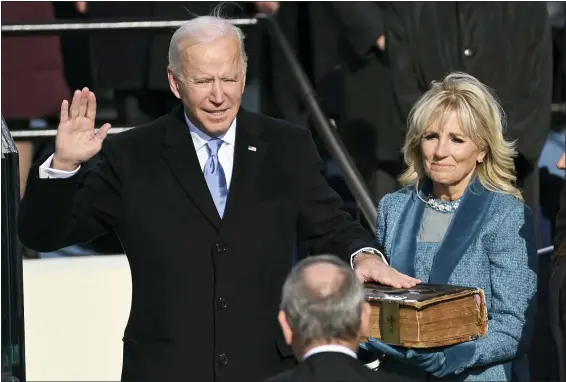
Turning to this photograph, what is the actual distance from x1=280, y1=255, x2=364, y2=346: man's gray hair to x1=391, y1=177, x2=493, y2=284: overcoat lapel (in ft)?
4.62

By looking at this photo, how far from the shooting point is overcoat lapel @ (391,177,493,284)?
4.74 metres

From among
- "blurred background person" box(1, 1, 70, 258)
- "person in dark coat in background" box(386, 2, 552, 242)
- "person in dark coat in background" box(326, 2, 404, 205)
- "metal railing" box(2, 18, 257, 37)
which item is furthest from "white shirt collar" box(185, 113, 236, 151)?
"blurred background person" box(1, 1, 70, 258)

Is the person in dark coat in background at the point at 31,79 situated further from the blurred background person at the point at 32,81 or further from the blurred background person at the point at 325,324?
the blurred background person at the point at 325,324

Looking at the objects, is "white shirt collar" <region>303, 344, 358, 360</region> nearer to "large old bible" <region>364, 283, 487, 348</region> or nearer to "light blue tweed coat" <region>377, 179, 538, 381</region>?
"large old bible" <region>364, 283, 487, 348</region>

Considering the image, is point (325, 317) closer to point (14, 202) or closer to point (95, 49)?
point (14, 202)

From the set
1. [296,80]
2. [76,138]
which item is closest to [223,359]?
[76,138]

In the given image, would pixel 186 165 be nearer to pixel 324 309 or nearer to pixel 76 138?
pixel 76 138

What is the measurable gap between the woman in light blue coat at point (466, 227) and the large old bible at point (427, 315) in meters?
0.13

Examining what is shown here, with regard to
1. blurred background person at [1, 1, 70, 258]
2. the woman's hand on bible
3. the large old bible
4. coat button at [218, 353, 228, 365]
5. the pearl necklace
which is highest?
blurred background person at [1, 1, 70, 258]

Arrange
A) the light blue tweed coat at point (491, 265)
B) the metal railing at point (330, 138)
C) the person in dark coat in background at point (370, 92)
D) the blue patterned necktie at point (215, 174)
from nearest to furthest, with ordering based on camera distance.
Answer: the blue patterned necktie at point (215, 174), the light blue tweed coat at point (491, 265), the metal railing at point (330, 138), the person in dark coat in background at point (370, 92)

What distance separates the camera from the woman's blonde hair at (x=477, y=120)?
15.8 ft

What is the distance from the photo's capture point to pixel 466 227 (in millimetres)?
4754

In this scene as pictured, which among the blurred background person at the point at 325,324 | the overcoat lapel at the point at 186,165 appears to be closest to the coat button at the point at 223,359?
the overcoat lapel at the point at 186,165

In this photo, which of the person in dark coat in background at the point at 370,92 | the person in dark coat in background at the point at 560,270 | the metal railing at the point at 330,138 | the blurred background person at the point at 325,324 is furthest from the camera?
the person in dark coat in background at the point at 370,92
